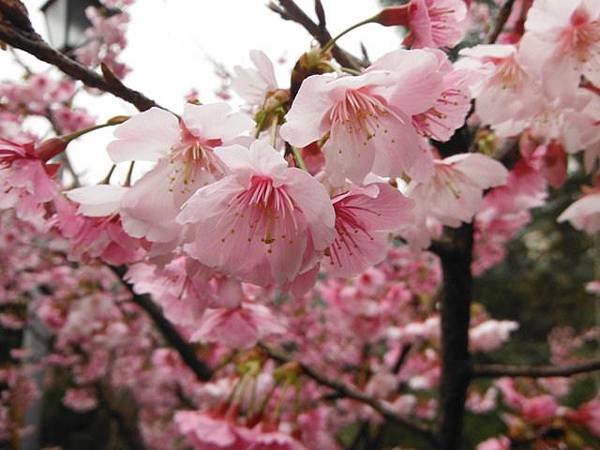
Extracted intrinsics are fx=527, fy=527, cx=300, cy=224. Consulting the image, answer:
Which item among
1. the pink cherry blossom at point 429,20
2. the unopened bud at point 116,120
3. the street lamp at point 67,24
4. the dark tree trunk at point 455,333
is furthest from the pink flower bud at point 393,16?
the street lamp at point 67,24

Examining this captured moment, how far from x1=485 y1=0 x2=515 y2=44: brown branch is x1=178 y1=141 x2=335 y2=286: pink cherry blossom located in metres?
0.66

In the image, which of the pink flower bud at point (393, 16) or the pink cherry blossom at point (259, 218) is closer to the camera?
the pink cherry blossom at point (259, 218)

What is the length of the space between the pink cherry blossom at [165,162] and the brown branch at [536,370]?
2.98 feet

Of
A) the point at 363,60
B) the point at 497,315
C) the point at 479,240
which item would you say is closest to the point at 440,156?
the point at 363,60

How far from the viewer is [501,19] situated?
3.12 feet

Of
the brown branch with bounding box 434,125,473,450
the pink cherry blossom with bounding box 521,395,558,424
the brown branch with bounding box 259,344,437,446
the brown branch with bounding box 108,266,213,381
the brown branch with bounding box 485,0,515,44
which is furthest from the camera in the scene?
the brown branch with bounding box 108,266,213,381

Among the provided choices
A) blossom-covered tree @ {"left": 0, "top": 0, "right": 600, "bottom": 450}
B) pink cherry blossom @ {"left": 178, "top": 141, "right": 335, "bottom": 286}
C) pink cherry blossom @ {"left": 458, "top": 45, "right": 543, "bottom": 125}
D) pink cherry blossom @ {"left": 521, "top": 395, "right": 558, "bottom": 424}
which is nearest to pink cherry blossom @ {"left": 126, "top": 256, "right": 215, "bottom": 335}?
blossom-covered tree @ {"left": 0, "top": 0, "right": 600, "bottom": 450}

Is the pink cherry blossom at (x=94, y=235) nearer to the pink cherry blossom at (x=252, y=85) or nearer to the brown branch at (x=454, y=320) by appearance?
the pink cherry blossom at (x=252, y=85)

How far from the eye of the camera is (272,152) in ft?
1.48

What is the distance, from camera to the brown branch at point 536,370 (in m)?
Result: 1.07

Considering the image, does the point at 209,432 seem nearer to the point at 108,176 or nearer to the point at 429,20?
the point at 108,176

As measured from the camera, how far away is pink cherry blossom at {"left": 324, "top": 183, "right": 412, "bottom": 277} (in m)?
0.53

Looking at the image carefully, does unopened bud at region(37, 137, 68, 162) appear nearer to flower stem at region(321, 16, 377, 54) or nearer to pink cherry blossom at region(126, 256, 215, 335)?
pink cherry blossom at region(126, 256, 215, 335)

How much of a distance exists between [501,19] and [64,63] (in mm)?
753
